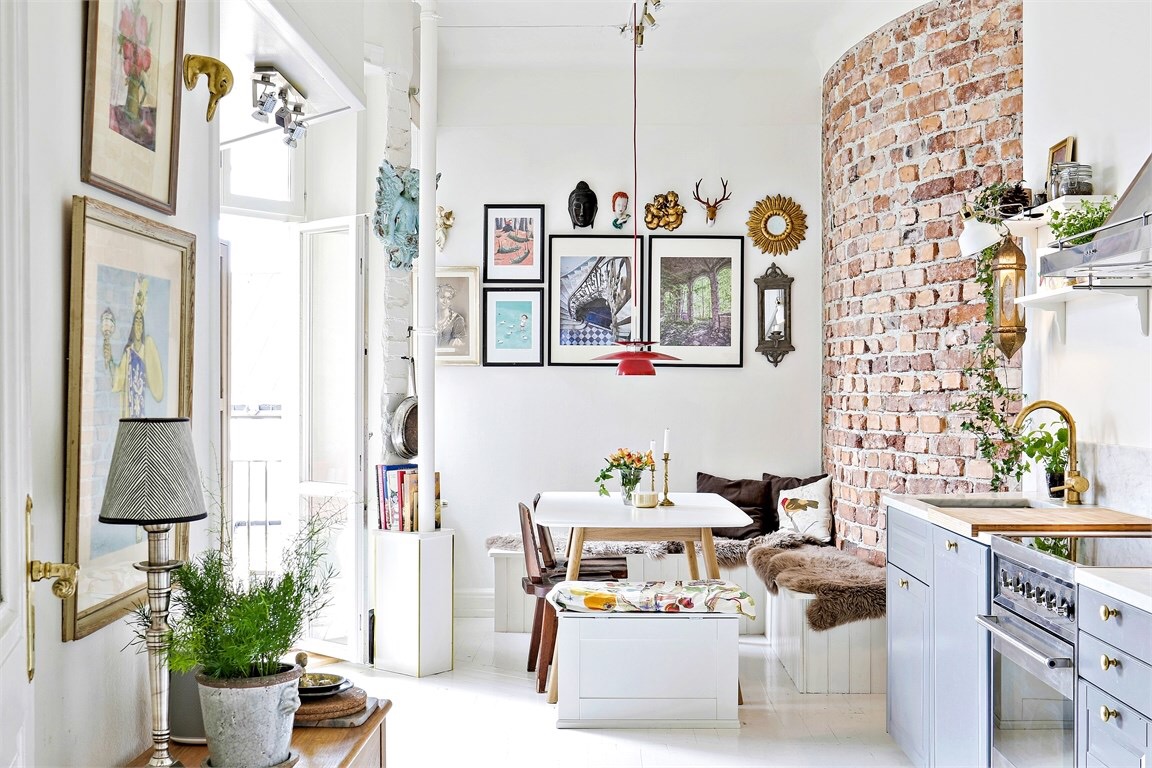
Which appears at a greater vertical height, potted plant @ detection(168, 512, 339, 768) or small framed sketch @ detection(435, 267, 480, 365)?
small framed sketch @ detection(435, 267, 480, 365)

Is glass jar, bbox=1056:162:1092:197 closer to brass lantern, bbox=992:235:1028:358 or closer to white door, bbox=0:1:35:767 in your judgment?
brass lantern, bbox=992:235:1028:358

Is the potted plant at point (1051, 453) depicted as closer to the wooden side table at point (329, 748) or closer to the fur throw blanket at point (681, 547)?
the fur throw blanket at point (681, 547)

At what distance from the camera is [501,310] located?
6215 mm

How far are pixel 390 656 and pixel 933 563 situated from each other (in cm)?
277

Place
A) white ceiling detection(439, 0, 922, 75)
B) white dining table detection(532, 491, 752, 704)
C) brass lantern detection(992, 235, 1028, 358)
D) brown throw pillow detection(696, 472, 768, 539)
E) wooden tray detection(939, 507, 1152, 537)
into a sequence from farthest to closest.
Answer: brown throw pillow detection(696, 472, 768, 539) < white ceiling detection(439, 0, 922, 75) < white dining table detection(532, 491, 752, 704) < brass lantern detection(992, 235, 1028, 358) < wooden tray detection(939, 507, 1152, 537)

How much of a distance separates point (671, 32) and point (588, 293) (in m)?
1.66

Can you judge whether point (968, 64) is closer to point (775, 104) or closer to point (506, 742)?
point (775, 104)

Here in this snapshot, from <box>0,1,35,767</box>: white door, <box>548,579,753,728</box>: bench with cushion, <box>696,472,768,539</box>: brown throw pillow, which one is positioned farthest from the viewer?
<box>696,472,768,539</box>: brown throw pillow

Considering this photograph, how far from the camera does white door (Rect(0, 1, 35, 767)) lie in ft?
3.76

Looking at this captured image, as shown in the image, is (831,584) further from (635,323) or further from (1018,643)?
(635,323)

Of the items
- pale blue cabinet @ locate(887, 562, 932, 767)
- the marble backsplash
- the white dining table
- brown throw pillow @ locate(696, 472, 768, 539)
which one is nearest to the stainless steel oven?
the marble backsplash

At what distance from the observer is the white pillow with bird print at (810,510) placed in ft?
18.8

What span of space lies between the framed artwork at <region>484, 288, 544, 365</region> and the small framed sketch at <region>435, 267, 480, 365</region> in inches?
3.0

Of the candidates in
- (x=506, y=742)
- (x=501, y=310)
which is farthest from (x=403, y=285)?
(x=506, y=742)
